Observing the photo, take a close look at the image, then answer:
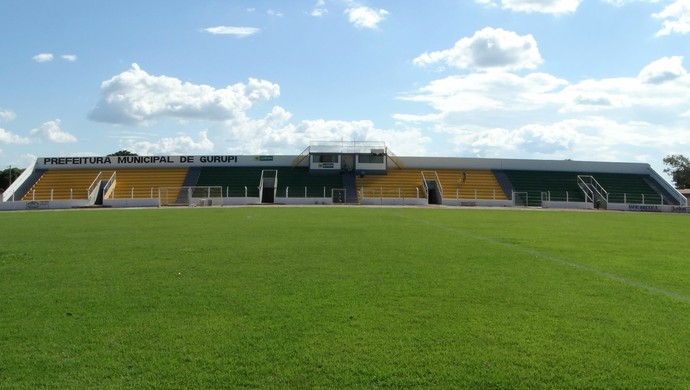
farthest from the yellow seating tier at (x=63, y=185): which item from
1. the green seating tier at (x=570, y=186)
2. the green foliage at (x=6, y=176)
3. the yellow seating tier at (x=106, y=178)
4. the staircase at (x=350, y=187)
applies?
the green seating tier at (x=570, y=186)

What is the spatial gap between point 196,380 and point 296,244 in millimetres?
9112

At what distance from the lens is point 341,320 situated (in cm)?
574

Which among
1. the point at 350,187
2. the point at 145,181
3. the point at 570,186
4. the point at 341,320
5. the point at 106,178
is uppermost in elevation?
the point at 106,178

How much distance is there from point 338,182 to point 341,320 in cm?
4865

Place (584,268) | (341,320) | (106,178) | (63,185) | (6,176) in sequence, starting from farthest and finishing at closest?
(6,176) → (106,178) → (63,185) → (584,268) → (341,320)

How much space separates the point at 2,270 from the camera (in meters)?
9.14

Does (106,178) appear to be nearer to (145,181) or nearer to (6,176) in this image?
(145,181)

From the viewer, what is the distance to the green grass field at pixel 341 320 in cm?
425

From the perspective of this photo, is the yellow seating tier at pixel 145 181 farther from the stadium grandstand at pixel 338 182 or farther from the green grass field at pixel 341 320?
the green grass field at pixel 341 320

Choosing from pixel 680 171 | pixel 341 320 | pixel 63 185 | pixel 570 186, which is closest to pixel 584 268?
pixel 341 320

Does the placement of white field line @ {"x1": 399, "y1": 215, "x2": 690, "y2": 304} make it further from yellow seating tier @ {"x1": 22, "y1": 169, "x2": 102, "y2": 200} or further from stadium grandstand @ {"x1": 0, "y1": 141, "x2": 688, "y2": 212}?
yellow seating tier @ {"x1": 22, "y1": 169, "x2": 102, "y2": 200}

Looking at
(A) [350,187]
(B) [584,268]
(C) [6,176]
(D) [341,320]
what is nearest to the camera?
(D) [341,320]

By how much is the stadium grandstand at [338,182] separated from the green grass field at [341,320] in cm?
3721

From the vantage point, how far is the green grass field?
425cm
